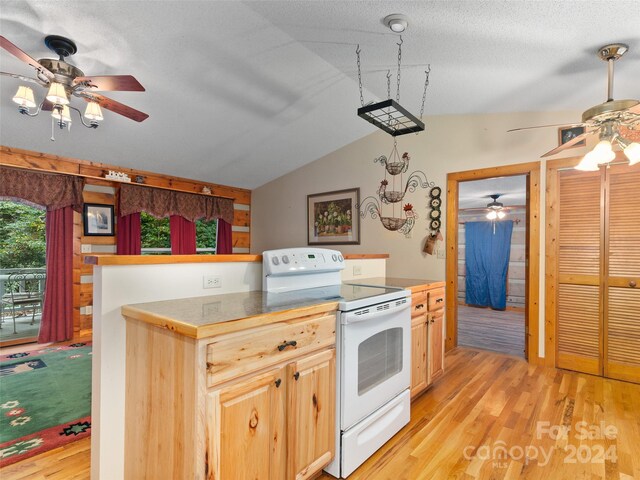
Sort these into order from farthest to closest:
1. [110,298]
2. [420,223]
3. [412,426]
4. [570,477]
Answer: [420,223], [412,426], [570,477], [110,298]

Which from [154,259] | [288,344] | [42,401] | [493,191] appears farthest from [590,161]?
[42,401]

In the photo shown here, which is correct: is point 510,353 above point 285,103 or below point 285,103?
below

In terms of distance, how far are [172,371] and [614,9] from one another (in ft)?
9.03

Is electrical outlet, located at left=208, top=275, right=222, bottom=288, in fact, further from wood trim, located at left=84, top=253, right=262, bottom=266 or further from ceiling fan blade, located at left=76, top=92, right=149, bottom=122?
ceiling fan blade, located at left=76, top=92, right=149, bottom=122

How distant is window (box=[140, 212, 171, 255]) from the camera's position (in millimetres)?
5090

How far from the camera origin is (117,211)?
4.68m

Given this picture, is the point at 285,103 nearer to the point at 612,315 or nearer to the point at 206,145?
the point at 206,145

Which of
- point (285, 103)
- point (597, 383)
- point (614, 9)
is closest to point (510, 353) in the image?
point (597, 383)

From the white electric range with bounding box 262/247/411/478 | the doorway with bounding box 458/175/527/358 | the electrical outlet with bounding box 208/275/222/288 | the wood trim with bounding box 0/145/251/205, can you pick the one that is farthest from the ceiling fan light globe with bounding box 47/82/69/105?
the doorway with bounding box 458/175/527/358

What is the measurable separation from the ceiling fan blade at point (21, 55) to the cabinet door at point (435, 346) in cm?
314

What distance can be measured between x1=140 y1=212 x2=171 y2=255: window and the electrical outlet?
3720 mm

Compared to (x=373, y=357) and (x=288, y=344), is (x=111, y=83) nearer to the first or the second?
(x=288, y=344)

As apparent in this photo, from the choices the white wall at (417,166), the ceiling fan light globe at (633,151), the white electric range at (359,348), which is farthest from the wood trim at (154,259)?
the white wall at (417,166)

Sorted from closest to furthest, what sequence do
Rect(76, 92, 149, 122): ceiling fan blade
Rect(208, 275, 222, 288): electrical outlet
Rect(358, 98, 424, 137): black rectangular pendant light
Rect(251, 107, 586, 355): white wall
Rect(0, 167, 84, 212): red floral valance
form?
Rect(208, 275, 222, 288): electrical outlet → Rect(358, 98, 424, 137): black rectangular pendant light → Rect(76, 92, 149, 122): ceiling fan blade → Rect(251, 107, 586, 355): white wall → Rect(0, 167, 84, 212): red floral valance
